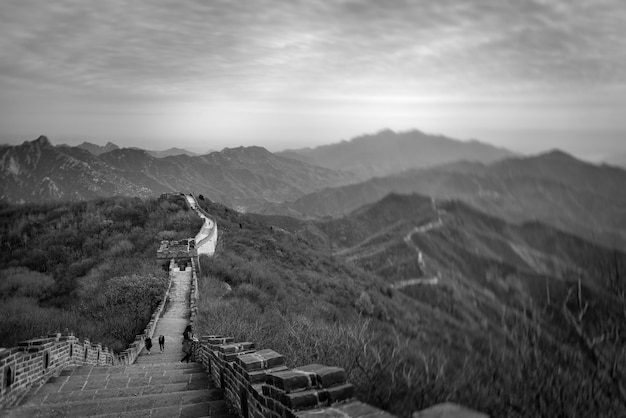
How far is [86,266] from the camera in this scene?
26.5m

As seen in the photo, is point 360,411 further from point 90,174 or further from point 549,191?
point 90,174

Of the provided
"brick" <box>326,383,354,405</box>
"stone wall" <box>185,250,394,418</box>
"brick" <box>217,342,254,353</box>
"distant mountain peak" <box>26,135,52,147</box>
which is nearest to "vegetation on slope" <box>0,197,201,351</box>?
"brick" <box>217,342,254,353</box>

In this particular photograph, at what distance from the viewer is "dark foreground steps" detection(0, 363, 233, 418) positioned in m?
5.48

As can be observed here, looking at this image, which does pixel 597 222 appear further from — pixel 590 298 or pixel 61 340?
pixel 61 340

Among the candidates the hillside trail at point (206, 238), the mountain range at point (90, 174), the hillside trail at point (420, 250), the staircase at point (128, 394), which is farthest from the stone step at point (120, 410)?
the mountain range at point (90, 174)

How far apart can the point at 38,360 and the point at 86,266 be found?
2172cm

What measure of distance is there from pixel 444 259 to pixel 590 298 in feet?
238

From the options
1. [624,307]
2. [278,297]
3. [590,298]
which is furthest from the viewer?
[278,297]

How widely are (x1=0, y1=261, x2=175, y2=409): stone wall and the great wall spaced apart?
13 millimetres

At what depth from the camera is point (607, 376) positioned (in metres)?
4.39

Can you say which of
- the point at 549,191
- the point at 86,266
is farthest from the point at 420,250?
the point at 86,266

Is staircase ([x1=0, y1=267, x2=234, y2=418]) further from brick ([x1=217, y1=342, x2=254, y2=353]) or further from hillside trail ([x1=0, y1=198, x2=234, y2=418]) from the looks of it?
brick ([x1=217, y1=342, x2=254, y2=353])

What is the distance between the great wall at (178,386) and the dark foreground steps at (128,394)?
1 centimetres

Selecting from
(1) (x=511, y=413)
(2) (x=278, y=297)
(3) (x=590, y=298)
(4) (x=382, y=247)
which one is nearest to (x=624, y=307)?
(3) (x=590, y=298)
